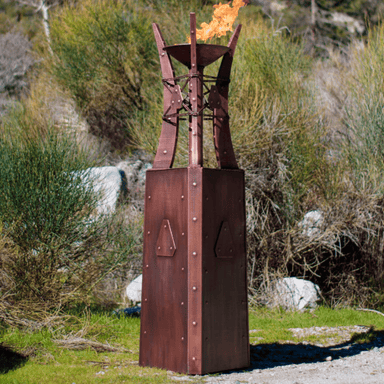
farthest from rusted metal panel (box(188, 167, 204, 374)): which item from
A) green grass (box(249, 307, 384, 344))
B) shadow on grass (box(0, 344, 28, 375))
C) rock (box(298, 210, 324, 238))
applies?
rock (box(298, 210, 324, 238))

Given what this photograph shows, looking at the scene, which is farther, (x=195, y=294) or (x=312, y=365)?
(x=312, y=365)

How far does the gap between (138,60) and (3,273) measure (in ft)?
32.6

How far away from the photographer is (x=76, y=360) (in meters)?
5.86

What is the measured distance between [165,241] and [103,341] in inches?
96.2

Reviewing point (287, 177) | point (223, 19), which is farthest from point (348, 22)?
point (223, 19)

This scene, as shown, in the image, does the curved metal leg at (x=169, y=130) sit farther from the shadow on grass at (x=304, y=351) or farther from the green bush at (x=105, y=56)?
the green bush at (x=105, y=56)

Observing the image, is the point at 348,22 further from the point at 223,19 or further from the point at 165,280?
the point at 165,280

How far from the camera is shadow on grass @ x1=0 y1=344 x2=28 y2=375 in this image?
555 cm

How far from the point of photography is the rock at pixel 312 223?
10438 millimetres

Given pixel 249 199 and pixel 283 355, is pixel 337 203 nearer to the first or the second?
pixel 249 199

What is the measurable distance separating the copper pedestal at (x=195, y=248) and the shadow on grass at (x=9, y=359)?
1.44 metres

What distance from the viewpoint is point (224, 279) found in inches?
201

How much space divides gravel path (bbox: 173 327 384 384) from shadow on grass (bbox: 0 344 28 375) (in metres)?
1.94

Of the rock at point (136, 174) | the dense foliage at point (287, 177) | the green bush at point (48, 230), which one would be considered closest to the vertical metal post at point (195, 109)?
the green bush at point (48, 230)
